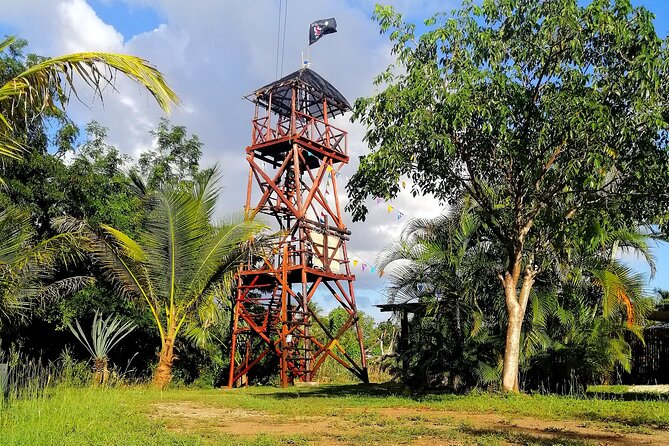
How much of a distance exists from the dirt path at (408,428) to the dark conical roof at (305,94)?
13316 millimetres

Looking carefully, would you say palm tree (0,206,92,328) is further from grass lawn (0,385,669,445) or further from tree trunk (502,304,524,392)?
tree trunk (502,304,524,392)

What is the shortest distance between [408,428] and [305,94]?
15.9 m

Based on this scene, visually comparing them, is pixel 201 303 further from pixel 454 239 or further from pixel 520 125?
pixel 520 125

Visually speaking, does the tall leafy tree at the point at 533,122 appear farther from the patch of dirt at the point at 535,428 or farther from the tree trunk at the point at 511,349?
the patch of dirt at the point at 535,428

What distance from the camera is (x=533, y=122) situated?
10.8 metres

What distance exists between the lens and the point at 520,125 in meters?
11.0

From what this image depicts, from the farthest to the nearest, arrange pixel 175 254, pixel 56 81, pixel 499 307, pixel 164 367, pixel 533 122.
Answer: pixel 164 367, pixel 175 254, pixel 499 307, pixel 533 122, pixel 56 81

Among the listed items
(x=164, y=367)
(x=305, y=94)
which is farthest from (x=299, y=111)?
(x=164, y=367)

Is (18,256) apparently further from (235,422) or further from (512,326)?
(512,326)

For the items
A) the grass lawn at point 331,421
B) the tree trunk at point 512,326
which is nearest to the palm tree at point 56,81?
the grass lawn at point 331,421

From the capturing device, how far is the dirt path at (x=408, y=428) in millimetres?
6875

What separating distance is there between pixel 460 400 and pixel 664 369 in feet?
27.4

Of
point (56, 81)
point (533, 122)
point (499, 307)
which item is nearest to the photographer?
point (56, 81)

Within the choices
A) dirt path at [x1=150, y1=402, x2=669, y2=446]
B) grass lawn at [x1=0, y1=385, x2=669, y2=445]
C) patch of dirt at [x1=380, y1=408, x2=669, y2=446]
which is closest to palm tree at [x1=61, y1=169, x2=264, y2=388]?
grass lawn at [x1=0, y1=385, x2=669, y2=445]
